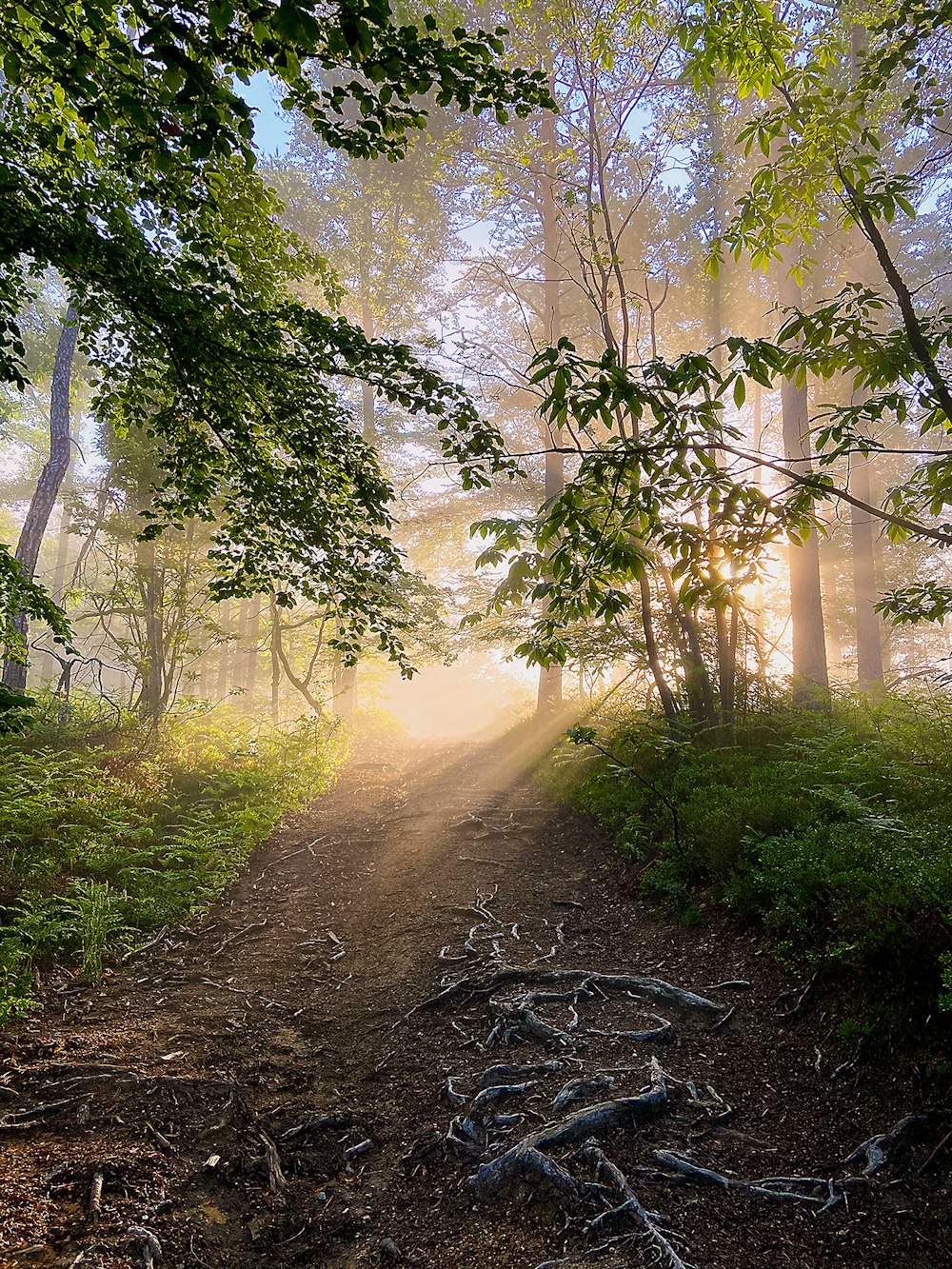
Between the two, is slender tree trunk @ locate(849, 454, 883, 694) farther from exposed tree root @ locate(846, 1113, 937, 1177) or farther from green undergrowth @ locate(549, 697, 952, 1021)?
exposed tree root @ locate(846, 1113, 937, 1177)

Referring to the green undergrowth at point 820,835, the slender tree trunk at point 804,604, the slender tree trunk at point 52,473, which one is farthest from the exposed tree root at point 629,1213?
the slender tree trunk at point 52,473

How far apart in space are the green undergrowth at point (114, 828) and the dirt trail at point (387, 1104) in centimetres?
55

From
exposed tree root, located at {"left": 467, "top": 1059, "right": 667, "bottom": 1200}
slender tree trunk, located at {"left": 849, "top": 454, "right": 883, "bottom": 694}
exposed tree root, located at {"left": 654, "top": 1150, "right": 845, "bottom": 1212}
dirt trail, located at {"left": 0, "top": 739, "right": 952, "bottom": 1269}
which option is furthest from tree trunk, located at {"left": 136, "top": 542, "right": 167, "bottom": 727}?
slender tree trunk, located at {"left": 849, "top": 454, "right": 883, "bottom": 694}

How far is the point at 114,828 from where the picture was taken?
8227mm

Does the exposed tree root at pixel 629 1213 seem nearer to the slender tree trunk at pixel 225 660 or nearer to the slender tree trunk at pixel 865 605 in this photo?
the slender tree trunk at pixel 865 605

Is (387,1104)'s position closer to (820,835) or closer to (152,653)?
(820,835)

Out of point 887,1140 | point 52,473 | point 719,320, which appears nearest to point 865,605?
point 719,320

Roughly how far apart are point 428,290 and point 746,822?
21992 mm

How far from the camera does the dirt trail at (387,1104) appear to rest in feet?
9.30

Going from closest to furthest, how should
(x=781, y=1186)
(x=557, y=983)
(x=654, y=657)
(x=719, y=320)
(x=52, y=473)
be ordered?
(x=781, y=1186), (x=557, y=983), (x=654, y=657), (x=52, y=473), (x=719, y=320)

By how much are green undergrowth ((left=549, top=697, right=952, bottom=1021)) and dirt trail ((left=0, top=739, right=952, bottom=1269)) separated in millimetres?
468

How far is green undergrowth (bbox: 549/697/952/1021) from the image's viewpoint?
12.2 ft

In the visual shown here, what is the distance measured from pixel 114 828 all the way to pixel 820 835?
27.6ft

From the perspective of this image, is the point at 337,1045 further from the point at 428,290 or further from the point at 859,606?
the point at 428,290
